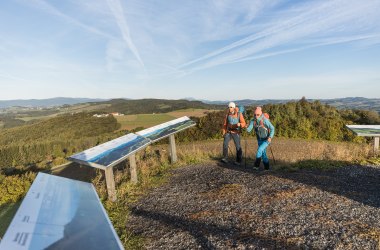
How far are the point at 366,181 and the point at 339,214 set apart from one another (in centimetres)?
268

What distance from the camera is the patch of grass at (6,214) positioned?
7.26m

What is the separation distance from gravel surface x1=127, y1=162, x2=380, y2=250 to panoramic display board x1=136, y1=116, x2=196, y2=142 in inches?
67.9

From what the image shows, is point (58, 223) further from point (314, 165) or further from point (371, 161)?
point (371, 161)

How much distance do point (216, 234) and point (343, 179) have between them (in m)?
4.41

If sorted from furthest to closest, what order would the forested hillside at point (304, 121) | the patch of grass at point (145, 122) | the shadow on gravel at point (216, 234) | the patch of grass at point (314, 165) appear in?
the patch of grass at point (145, 122) → the forested hillside at point (304, 121) → the patch of grass at point (314, 165) → the shadow on gravel at point (216, 234)

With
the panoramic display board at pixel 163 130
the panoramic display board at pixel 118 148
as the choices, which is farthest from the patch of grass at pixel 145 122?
the panoramic display board at pixel 118 148

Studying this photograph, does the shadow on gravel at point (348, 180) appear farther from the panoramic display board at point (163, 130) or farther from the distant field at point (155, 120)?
the distant field at point (155, 120)

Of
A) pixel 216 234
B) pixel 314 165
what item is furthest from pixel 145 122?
pixel 216 234

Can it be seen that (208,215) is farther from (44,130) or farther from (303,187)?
(44,130)

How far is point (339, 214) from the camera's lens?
5.08 meters

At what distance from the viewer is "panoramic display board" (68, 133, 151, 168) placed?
19.7ft

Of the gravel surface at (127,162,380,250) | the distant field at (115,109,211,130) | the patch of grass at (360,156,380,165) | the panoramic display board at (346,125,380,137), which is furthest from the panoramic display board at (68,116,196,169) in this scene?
the distant field at (115,109,211,130)

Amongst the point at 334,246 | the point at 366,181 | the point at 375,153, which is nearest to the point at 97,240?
the point at 334,246

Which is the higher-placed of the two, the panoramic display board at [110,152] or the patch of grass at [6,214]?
the panoramic display board at [110,152]
